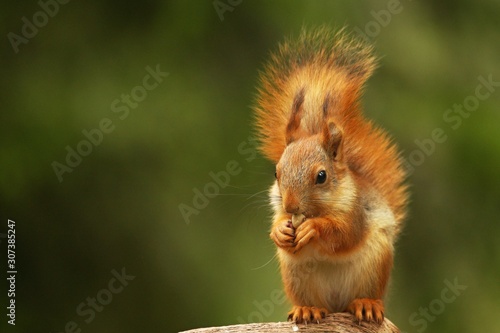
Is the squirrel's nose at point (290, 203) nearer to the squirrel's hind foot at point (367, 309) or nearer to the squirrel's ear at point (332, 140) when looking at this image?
the squirrel's ear at point (332, 140)

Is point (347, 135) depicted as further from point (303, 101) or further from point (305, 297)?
point (305, 297)

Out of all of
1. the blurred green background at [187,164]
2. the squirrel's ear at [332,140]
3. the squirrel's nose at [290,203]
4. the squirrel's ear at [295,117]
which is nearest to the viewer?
the squirrel's nose at [290,203]

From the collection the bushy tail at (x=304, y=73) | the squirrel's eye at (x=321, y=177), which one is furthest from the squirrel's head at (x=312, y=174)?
the bushy tail at (x=304, y=73)

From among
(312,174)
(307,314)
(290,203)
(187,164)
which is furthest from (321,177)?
(187,164)

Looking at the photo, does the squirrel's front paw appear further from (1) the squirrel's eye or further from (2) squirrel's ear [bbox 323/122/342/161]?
(2) squirrel's ear [bbox 323/122/342/161]

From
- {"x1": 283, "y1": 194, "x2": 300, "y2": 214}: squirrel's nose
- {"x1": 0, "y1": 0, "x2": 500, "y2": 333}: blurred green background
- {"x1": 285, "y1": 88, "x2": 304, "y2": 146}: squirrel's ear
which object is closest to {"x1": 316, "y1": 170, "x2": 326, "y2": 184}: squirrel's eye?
{"x1": 283, "y1": 194, "x2": 300, "y2": 214}: squirrel's nose

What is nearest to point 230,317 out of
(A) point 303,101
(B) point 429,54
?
(A) point 303,101
